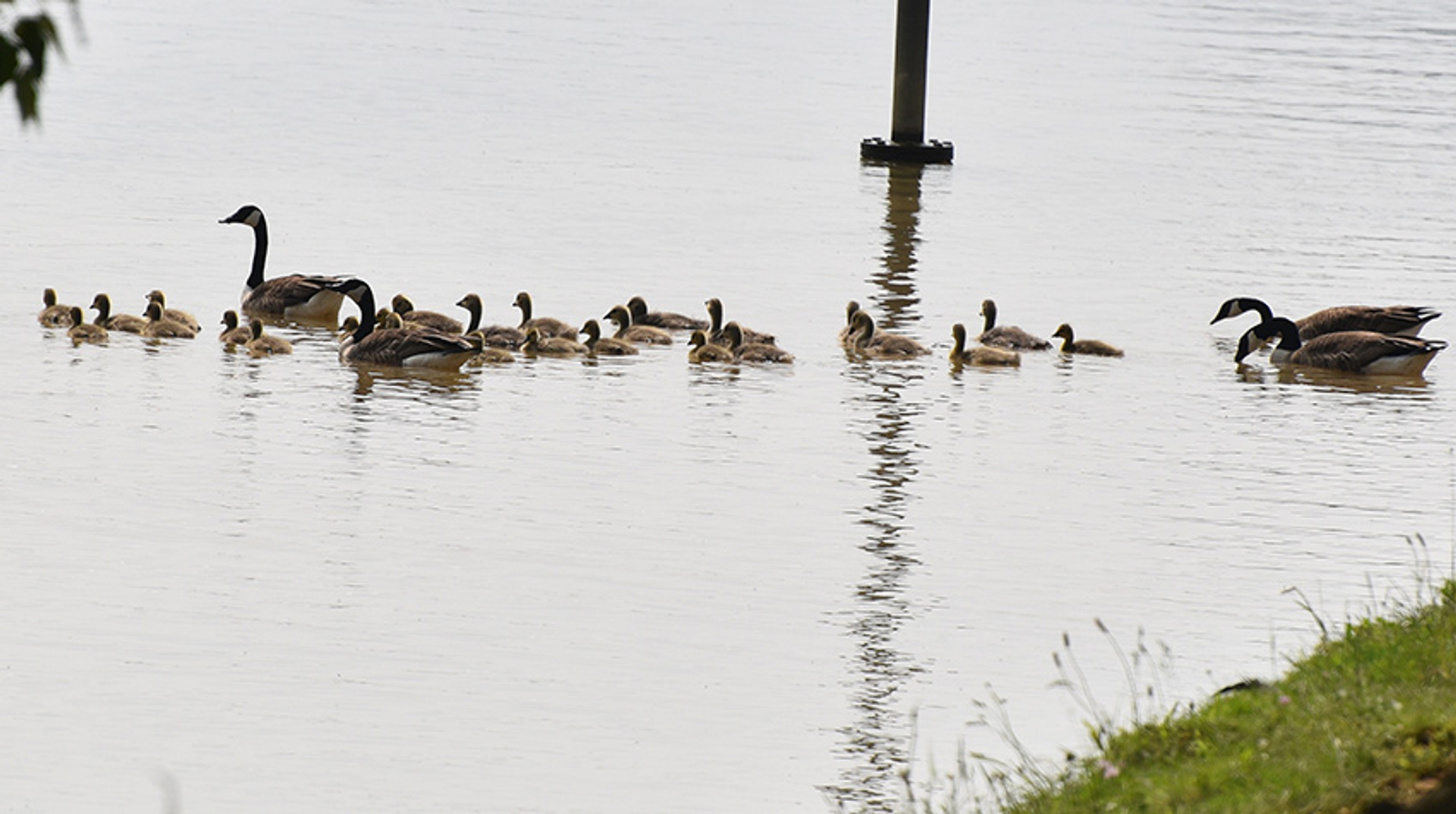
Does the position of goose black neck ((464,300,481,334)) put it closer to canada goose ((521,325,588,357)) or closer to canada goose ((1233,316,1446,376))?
canada goose ((521,325,588,357))

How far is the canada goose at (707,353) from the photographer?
19.4 meters

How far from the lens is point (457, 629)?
11141 millimetres

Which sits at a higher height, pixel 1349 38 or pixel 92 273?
pixel 1349 38

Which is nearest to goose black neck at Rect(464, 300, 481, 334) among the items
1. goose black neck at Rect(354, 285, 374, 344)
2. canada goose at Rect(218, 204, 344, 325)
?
goose black neck at Rect(354, 285, 374, 344)

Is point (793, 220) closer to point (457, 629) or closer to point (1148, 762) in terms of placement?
point (457, 629)

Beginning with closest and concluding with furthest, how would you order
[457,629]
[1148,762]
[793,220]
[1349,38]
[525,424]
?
1. [1148,762]
2. [457,629]
3. [525,424]
4. [793,220]
5. [1349,38]

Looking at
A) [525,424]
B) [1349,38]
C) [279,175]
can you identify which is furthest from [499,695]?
[1349,38]

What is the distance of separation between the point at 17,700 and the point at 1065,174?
29176 mm

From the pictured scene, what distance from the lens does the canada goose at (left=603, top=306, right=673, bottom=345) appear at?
20.3m

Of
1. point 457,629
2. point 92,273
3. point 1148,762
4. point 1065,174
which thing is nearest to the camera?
point 1148,762

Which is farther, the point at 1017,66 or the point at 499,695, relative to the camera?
the point at 1017,66

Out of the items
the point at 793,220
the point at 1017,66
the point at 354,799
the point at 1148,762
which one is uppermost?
the point at 1017,66

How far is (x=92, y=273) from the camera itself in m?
23.2

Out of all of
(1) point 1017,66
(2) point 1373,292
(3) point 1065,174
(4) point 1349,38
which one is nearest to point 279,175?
(3) point 1065,174
